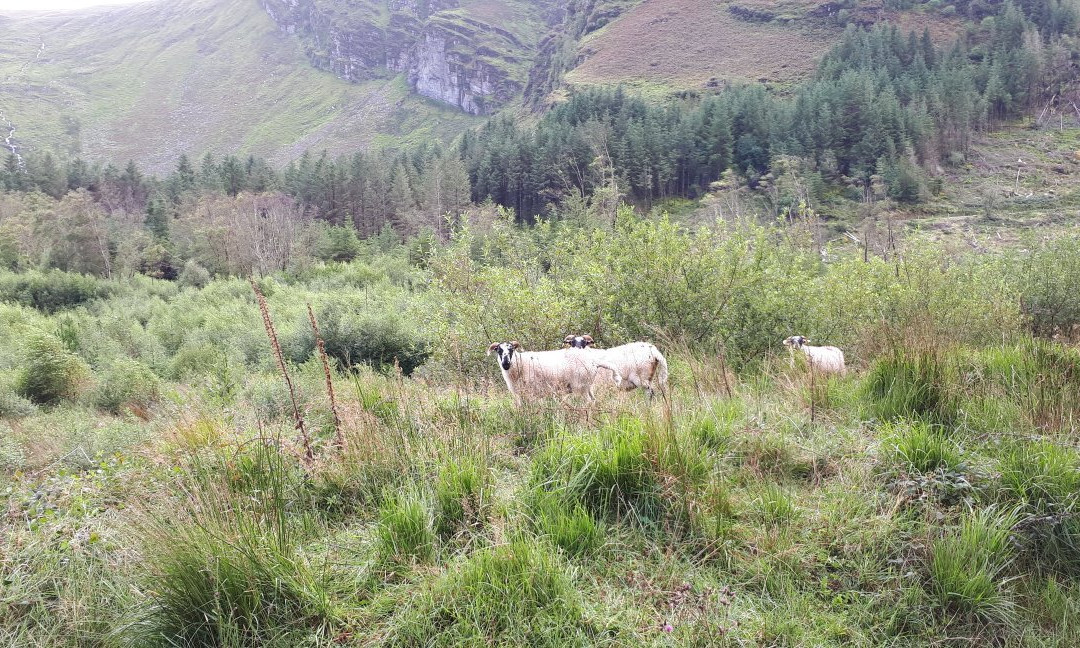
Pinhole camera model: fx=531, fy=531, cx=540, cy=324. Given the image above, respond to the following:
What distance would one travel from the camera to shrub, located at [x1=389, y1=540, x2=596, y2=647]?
2.66 meters

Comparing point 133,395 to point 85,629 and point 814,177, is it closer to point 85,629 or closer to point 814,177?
point 85,629

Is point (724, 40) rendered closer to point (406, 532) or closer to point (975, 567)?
point (975, 567)

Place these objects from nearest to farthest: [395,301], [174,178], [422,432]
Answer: [422,432]
[395,301]
[174,178]

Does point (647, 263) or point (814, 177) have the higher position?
point (647, 263)

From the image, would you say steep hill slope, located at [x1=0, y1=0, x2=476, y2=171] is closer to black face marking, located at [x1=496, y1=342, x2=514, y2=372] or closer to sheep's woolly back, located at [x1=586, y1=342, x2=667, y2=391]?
black face marking, located at [x1=496, y1=342, x2=514, y2=372]

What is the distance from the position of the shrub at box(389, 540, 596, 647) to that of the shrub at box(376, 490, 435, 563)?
380mm

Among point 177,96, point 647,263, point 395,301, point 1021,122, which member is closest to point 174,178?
point 395,301

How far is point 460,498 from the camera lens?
357cm

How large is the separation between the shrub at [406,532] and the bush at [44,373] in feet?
61.8

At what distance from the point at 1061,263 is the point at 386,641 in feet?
67.6

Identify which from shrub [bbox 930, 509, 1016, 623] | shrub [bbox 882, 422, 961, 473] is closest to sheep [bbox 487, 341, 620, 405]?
shrub [bbox 882, 422, 961, 473]

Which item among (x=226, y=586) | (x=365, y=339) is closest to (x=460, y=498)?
(x=226, y=586)

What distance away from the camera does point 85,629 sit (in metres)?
2.84

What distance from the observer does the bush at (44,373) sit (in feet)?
53.5
